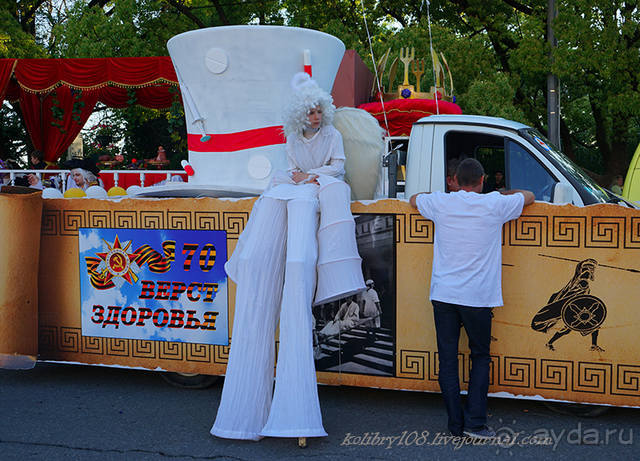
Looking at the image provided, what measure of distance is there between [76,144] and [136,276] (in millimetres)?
15252

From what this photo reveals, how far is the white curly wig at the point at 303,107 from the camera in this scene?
4.52m

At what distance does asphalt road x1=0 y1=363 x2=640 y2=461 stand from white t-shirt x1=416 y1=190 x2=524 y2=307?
942 mm

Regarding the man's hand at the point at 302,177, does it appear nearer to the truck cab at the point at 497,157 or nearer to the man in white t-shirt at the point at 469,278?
the truck cab at the point at 497,157

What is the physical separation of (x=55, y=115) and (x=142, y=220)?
13347 millimetres

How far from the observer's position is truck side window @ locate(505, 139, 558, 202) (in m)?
4.75

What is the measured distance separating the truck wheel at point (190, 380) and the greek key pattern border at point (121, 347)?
21 centimetres

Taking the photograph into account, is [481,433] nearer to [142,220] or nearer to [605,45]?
[142,220]

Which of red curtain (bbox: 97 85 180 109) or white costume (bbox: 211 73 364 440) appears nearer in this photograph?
white costume (bbox: 211 73 364 440)

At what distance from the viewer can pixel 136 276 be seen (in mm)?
4973

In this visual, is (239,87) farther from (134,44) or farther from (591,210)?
(134,44)

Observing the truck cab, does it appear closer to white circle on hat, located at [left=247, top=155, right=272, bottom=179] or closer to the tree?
white circle on hat, located at [left=247, top=155, right=272, bottom=179]

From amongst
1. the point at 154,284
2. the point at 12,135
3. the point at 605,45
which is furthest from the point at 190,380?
the point at 12,135

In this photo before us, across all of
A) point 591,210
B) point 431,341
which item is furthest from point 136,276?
point 591,210

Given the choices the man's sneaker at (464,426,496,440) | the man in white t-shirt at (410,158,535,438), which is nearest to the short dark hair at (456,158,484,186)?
the man in white t-shirt at (410,158,535,438)
